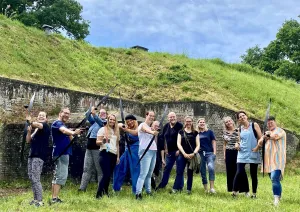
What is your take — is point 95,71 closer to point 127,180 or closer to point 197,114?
point 197,114

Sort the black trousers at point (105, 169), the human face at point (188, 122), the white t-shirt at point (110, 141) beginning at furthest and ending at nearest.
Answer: the human face at point (188, 122)
the white t-shirt at point (110, 141)
the black trousers at point (105, 169)

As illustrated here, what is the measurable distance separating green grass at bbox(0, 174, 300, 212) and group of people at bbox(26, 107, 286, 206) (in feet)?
0.78

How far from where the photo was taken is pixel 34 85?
1241 centimetres

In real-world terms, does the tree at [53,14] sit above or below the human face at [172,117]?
above

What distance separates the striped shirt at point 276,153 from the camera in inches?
287

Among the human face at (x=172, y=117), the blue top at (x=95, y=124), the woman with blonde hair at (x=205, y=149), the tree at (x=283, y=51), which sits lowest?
the woman with blonde hair at (x=205, y=149)

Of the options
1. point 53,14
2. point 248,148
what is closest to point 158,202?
point 248,148

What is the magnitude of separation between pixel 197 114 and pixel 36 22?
2412 centimetres

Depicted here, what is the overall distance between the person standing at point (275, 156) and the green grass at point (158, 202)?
0.35m

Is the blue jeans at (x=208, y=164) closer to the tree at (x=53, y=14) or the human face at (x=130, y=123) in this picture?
the human face at (x=130, y=123)

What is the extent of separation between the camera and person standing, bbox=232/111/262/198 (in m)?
8.05

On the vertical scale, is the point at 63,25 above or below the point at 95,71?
above

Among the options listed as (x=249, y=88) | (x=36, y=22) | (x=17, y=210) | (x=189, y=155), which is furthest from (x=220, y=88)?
(x=36, y=22)

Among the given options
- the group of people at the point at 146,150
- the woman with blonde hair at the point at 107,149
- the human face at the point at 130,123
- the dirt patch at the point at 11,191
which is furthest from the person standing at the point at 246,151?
the dirt patch at the point at 11,191
